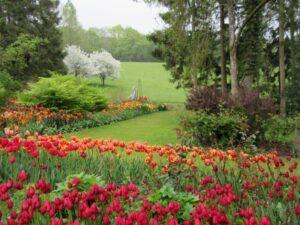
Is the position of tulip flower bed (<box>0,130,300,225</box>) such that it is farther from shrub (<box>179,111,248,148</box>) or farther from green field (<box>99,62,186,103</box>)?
green field (<box>99,62,186,103</box>)

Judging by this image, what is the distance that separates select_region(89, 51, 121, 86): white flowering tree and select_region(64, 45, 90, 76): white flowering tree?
1.31 meters

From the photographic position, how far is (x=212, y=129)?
11.6 m

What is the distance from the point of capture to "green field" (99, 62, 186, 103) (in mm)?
44438

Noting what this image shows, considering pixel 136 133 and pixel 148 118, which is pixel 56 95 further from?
pixel 148 118

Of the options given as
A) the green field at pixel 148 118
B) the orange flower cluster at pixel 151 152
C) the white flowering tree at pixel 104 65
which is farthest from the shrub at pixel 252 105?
the white flowering tree at pixel 104 65

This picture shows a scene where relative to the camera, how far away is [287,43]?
73.4 feet

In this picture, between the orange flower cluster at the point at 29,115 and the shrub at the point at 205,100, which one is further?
the orange flower cluster at the point at 29,115

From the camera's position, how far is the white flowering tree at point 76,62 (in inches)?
1838

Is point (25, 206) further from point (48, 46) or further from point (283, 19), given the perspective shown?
point (48, 46)

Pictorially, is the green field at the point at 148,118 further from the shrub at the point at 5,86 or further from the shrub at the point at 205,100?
the shrub at the point at 5,86

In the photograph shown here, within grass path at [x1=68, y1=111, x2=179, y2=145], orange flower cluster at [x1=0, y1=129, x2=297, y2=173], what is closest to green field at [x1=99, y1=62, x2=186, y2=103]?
grass path at [x1=68, y1=111, x2=179, y2=145]

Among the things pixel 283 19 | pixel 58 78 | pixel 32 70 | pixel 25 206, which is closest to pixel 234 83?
pixel 283 19

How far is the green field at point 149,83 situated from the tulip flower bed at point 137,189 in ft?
77.7

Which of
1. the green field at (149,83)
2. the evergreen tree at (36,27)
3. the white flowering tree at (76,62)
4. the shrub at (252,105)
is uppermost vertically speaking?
the evergreen tree at (36,27)
